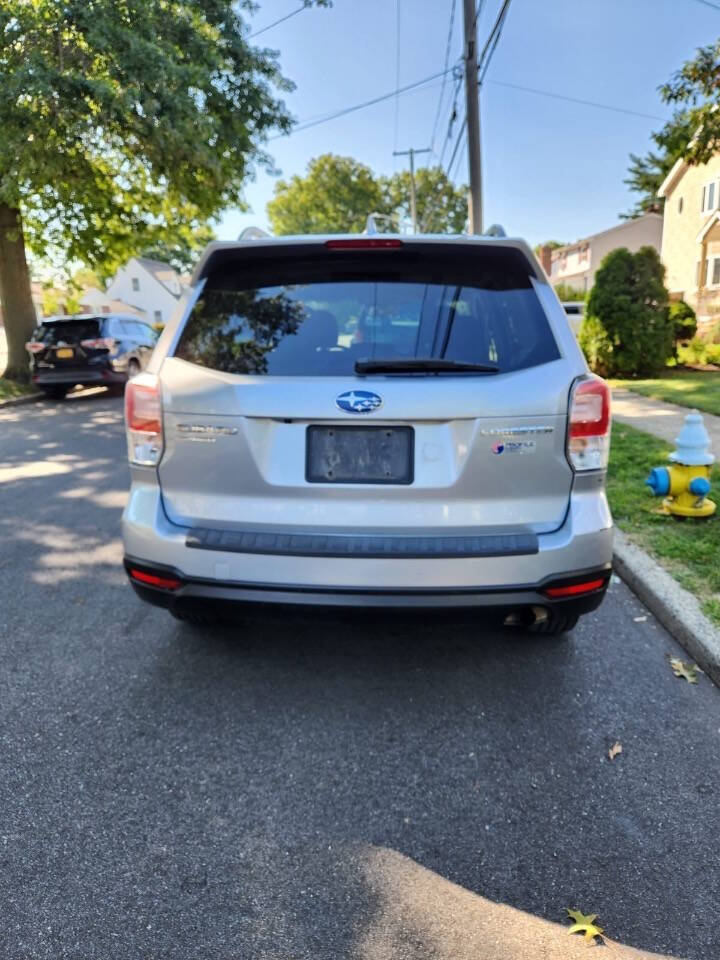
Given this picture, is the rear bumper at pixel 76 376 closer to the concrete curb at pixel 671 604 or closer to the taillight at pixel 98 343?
the taillight at pixel 98 343

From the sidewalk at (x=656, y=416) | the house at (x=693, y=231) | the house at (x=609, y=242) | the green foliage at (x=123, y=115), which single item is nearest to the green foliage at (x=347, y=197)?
the house at (x=609, y=242)

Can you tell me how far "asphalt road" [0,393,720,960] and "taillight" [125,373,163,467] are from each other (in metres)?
1.02

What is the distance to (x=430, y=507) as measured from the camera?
2488 millimetres

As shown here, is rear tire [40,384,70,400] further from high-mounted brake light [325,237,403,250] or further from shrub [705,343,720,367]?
shrub [705,343,720,367]

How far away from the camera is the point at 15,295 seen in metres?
15.1

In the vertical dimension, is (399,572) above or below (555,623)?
above

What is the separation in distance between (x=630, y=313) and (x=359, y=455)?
39.1 feet

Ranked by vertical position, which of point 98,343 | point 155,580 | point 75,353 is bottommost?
point 155,580

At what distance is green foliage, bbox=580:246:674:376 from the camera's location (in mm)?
12898

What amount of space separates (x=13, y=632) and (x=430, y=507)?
2.43 metres

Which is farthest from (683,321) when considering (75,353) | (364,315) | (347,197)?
(347,197)

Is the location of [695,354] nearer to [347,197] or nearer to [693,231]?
[693,231]

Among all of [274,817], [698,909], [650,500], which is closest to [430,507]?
[274,817]

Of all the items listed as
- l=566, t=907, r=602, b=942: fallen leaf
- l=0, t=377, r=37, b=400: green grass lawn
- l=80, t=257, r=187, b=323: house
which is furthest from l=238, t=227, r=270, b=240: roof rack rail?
l=80, t=257, r=187, b=323: house
